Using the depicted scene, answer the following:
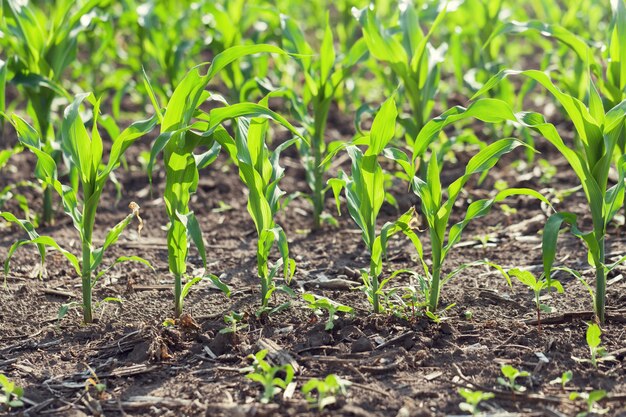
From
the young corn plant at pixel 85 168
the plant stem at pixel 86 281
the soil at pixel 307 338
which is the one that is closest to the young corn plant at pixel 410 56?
the soil at pixel 307 338

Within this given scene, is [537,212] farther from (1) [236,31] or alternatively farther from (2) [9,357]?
(2) [9,357]

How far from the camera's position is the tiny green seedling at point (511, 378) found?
3229 mm

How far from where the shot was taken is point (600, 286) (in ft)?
12.3

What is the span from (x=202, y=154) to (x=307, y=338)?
3.00 ft

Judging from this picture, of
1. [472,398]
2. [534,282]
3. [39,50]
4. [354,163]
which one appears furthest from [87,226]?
[534,282]

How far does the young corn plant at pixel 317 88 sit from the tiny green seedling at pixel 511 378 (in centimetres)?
198

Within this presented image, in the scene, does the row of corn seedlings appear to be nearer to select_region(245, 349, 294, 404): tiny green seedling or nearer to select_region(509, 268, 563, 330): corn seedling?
select_region(509, 268, 563, 330): corn seedling

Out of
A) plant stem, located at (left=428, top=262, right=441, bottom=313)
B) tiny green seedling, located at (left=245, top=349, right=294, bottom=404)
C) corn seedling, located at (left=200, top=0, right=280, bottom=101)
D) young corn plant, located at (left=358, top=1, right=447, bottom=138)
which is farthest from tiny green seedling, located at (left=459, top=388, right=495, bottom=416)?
corn seedling, located at (left=200, top=0, right=280, bottom=101)

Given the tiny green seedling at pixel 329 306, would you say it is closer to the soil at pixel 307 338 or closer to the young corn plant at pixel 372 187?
the soil at pixel 307 338

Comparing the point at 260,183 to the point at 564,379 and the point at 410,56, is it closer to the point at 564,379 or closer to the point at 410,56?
the point at 564,379

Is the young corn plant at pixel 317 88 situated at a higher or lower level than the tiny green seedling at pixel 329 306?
higher

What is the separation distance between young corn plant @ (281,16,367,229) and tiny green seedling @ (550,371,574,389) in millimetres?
2031

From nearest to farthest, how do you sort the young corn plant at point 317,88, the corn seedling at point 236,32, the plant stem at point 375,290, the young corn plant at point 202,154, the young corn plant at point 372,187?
1. the young corn plant at point 202,154
2. the young corn plant at point 372,187
3. the plant stem at point 375,290
4. the young corn plant at point 317,88
5. the corn seedling at point 236,32

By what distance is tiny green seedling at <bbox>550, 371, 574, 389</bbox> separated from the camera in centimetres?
327
